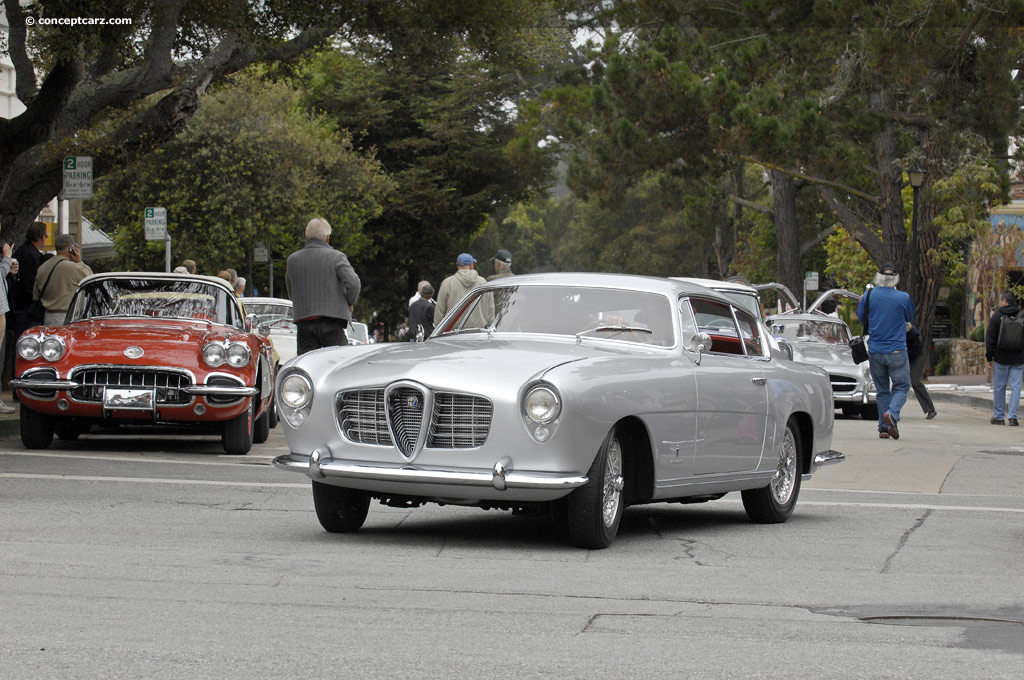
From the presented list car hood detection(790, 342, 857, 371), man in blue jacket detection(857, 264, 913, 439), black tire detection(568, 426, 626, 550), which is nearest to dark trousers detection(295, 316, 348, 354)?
man in blue jacket detection(857, 264, 913, 439)

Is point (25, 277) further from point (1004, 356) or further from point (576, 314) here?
point (1004, 356)

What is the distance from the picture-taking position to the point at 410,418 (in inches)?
319

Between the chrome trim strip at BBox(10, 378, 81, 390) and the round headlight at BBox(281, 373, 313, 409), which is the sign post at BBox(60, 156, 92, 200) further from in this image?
the round headlight at BBox(281, 373, 313, 409)

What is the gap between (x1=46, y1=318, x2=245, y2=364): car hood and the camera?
13117 millimetres

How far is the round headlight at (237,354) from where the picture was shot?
1335cm

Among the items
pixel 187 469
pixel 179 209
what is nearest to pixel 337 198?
pixel 179 209

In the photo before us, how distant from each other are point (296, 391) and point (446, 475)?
1118 mm

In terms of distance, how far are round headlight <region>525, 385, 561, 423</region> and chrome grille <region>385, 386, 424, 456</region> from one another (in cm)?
58

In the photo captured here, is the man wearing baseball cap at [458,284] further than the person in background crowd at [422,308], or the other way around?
the person in background crowd at [422,308]

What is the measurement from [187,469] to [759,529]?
4740 mm

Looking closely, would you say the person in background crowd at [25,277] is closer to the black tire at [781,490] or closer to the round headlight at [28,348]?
the round headlight at [28,348]

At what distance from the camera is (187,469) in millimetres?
12219

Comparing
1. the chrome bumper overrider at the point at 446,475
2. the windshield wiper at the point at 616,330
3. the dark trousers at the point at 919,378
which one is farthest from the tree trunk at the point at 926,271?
the chrome bumper overrider at the point at 446,475

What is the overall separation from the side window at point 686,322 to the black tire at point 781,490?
3.59ft
